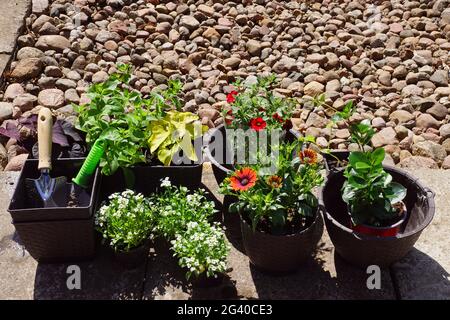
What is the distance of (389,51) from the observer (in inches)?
170

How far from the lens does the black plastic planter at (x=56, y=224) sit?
2617 millimetres

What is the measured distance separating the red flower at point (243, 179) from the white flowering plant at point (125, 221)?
0.44 metres

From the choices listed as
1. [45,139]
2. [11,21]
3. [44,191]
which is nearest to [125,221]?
[44,191]

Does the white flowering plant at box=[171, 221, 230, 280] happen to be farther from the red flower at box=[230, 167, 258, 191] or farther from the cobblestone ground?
the cobblestone ground

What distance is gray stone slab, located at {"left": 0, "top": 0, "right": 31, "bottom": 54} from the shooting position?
A: 418 cm

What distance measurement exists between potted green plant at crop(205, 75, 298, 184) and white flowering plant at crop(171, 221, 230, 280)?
40 cm

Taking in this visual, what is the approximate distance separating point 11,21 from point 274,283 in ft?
9.23

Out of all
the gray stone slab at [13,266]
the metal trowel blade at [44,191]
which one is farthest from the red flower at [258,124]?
the gray stone slab at [13,266]

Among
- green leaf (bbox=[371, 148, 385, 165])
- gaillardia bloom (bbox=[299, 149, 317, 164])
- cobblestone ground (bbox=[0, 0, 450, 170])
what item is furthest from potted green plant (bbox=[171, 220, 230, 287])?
cobblestone ground (bbox=[0, 0, 450, 170])

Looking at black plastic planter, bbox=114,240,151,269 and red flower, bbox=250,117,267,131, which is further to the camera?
red flower, bbox=250,117,267,131

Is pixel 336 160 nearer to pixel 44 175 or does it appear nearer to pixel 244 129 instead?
pixel 244 129

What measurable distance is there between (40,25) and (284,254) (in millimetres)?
Answer: 2674
